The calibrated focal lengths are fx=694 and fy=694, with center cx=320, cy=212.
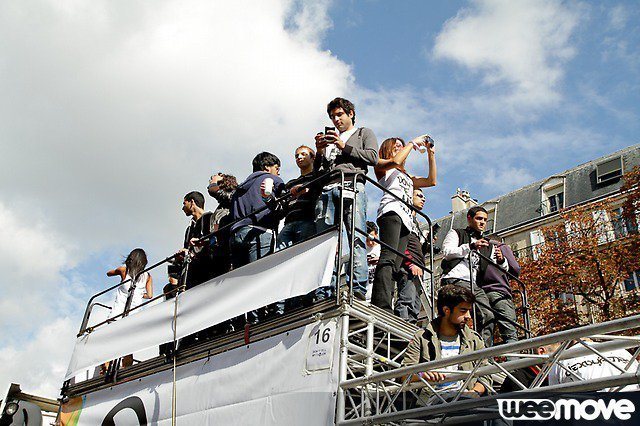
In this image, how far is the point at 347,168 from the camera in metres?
6.66

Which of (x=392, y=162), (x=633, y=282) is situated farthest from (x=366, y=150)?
(x=633, y=282)

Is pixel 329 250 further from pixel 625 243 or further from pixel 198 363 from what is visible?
pixel 625 243

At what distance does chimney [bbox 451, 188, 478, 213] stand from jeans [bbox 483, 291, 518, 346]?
3731 cm

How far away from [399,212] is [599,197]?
3221 cm

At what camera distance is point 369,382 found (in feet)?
17.8

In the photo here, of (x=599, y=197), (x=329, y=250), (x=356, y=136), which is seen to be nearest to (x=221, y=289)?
(x=329, y=250)

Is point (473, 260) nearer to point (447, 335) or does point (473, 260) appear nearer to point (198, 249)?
point (447, 335)

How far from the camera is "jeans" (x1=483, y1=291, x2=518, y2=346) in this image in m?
8.29

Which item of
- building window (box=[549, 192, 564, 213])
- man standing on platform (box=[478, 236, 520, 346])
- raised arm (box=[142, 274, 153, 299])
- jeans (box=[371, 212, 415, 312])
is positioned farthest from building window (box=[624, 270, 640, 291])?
jeans (box=[371, 212, 415, 312])

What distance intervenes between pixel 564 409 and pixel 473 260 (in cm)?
420

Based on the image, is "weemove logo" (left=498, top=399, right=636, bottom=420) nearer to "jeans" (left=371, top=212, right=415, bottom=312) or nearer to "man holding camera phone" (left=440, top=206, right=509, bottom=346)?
"jeans" (left=371, top=212, right=415, bottom=312)

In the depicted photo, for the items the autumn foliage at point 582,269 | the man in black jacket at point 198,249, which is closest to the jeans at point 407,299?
the man in black jacket at point 198,249

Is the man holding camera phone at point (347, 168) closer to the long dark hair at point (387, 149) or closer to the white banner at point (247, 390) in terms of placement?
the long dark hair at point (387, 149)

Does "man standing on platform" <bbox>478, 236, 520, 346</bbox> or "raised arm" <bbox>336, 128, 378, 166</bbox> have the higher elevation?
"raised arm" <bbox>336, 128, 378, 166</bbox>
